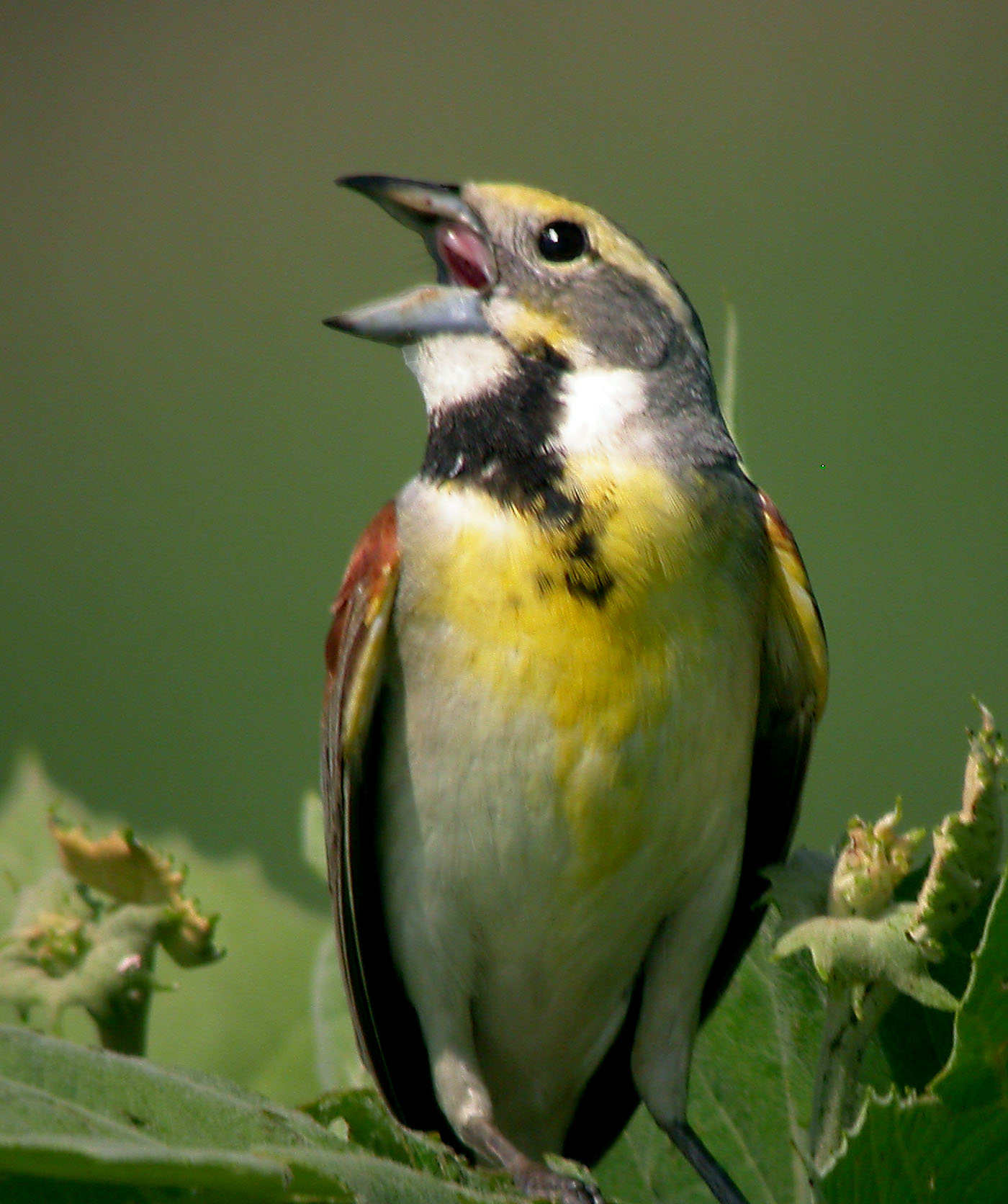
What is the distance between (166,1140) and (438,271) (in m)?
0.70

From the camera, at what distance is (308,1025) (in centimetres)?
84

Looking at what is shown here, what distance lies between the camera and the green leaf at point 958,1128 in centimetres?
45

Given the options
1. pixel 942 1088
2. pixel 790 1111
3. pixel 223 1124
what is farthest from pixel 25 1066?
pixel 790 1111

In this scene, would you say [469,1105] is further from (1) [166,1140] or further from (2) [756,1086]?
(1) [166,1140]

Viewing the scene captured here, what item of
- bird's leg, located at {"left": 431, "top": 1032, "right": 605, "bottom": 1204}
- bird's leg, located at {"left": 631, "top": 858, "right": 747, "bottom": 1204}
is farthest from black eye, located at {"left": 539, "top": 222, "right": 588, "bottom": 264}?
bird's leg, located at {"left": 431, "top": 1032, "right": 605, "bottom": 1204}

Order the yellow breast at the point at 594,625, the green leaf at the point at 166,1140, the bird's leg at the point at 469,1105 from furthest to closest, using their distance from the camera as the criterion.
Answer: the bird's leg at the point at 469,1105 < the yellow breast at the point at 594,625 < the green leaf at the point at 166,1140

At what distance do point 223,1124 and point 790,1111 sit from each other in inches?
13.6

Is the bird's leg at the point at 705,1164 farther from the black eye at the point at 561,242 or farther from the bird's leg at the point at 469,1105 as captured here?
the black eye at the point at 561,242

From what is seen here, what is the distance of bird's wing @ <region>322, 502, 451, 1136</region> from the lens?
0.91 meters

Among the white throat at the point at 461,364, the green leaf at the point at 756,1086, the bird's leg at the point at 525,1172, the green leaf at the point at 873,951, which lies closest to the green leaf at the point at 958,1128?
the green leaf at the point at 873,951

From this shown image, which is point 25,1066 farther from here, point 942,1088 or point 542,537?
point 542,537

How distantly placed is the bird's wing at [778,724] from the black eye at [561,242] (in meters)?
0.20

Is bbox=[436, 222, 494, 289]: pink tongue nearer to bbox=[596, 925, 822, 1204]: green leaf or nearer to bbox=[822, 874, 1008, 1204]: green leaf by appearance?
bbox=[596, 925, 822, 1204]: green leaf

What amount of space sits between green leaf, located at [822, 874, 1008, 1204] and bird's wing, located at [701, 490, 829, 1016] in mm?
428
